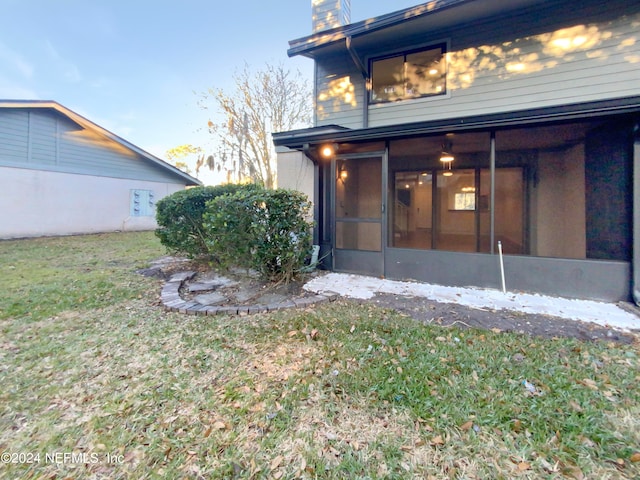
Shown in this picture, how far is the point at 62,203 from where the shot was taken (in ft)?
37.7

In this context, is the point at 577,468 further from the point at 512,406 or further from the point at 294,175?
the point at 294,175

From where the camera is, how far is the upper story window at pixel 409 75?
6172 mm

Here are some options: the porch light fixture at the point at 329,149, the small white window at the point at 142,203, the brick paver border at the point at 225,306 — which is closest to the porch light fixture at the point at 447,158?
the porch light fixture at the point at 329,149

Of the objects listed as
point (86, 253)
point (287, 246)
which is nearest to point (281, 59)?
point (86, 253)

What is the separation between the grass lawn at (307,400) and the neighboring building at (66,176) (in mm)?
10149

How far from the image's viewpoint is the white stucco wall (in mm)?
10234

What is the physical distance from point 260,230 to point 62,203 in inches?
463

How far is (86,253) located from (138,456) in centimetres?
838

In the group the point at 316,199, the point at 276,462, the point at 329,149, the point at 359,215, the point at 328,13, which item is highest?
the point at 328,13

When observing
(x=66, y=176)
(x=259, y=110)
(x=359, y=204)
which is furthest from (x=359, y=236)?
(x=66, y=176)

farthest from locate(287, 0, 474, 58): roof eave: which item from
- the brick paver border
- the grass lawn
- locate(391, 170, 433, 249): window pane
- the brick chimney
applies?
the grass lawn

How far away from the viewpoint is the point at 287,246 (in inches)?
177

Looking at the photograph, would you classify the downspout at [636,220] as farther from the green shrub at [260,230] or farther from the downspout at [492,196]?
the green shrub at [260,230]

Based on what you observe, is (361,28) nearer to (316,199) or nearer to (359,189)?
(359,189)
